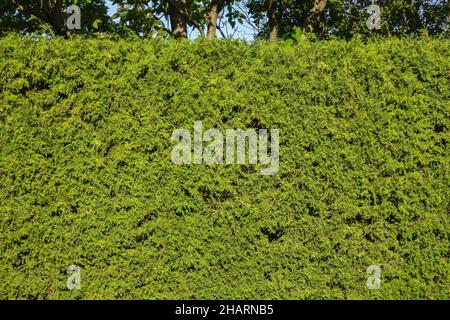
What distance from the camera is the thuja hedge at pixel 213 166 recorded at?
13.5 ft

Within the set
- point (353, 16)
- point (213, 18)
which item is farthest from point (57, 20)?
point (353, 16)

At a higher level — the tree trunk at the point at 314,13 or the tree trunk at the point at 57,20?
the tree trunk at the point at 314,13

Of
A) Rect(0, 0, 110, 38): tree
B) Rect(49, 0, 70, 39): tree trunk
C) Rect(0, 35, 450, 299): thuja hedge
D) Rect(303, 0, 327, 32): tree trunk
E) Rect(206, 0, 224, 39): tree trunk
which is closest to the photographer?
Rect(0, 35, 450, 299): thuja hedge

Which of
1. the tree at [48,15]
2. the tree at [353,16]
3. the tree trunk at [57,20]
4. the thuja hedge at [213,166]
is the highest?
the tree at [353,16]

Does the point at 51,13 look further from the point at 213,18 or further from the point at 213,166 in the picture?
the point at 213,166

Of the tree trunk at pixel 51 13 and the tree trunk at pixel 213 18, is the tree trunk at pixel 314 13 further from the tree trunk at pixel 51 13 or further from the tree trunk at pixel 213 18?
the tree trunk at pixel 51 13

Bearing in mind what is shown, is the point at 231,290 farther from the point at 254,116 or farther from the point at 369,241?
the point at 254,116

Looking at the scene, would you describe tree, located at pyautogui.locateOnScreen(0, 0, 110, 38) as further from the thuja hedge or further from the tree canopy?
the thuja hedge

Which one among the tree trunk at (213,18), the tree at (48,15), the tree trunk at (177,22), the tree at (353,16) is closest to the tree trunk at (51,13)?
the tree at (48,15)

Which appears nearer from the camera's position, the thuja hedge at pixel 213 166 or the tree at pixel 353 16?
the thuja hedge at pixel 213 166

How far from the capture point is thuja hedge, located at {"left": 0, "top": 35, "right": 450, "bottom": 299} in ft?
13.5

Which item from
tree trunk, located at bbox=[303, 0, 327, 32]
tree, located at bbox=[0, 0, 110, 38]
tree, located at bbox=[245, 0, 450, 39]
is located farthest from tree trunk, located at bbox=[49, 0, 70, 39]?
tree trunk, located at bbox=[303, 0, 327, 32]

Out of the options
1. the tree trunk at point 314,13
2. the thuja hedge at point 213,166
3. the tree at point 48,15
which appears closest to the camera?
the thuja hedge at point 213,166
